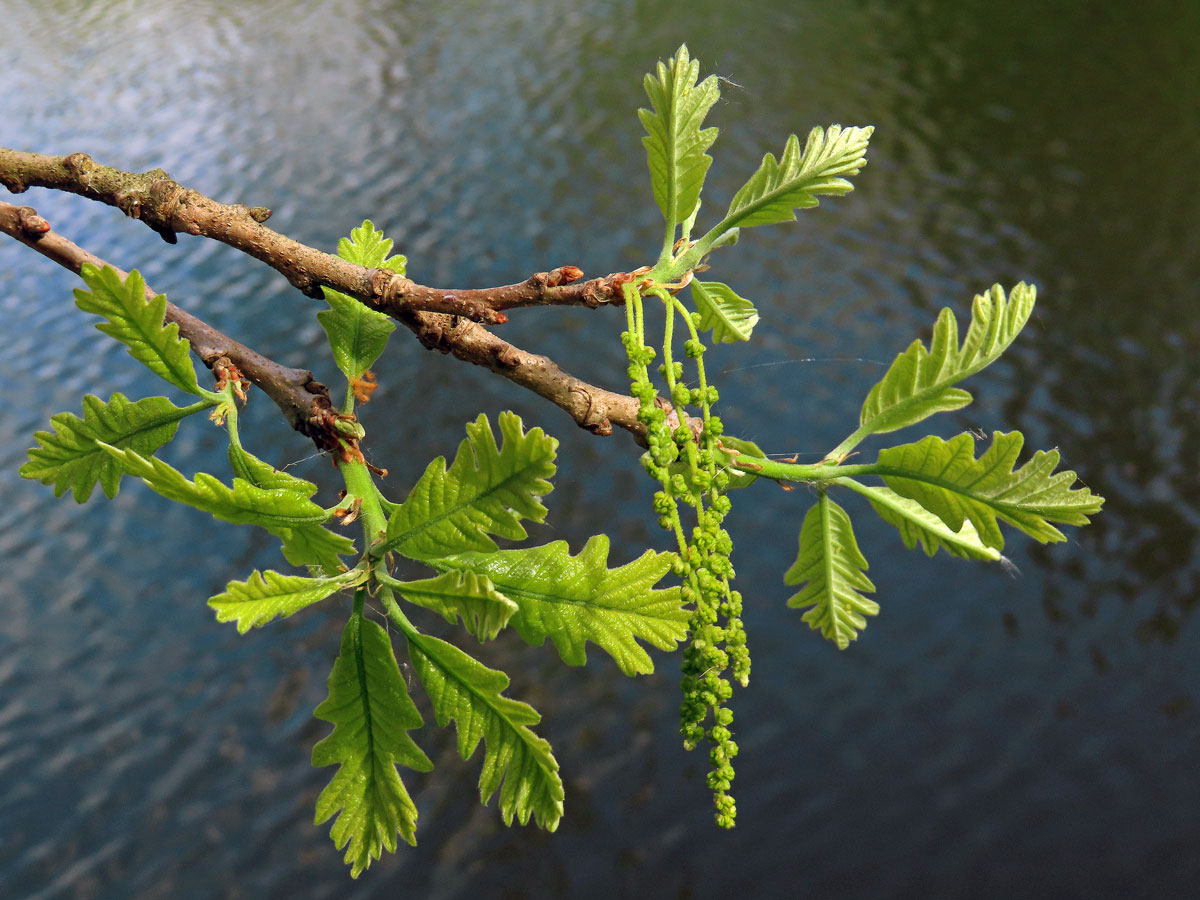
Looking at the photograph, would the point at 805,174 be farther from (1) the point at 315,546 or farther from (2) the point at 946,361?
(1) the point at 315,546

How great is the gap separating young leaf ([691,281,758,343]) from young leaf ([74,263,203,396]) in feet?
1.52

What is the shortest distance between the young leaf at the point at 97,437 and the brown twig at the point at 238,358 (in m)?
0.08

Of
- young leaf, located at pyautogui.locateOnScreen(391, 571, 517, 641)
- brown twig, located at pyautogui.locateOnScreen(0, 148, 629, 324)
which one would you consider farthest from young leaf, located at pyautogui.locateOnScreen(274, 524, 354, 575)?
brown twig, located at pyautogui.locateOnScreen(0, 148, 629, 324)

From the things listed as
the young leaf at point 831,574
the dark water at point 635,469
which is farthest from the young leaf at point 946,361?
the dark water at point 635,469

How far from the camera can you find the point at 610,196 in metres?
7.80

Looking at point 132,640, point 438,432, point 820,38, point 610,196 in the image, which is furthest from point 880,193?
point 132,640

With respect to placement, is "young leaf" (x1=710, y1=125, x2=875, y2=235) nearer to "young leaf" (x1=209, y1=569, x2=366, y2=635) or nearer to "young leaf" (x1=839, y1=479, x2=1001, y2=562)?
"young leaf" (x1=839, y1=479, x2=1001, y2=562)

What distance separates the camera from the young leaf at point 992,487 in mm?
726

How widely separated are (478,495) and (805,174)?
40 cm

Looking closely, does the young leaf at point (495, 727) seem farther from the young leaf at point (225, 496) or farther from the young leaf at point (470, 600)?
the young leaf at point (225, 496)

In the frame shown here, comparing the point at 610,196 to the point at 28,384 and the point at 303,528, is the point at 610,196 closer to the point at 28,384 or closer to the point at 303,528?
the point at 28,384

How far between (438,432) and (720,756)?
575cm

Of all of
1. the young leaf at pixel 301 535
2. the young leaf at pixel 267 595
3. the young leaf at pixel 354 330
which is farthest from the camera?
the young leaf at pixel 354 330

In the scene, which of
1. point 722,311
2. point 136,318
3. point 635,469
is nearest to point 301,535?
point 136,318
